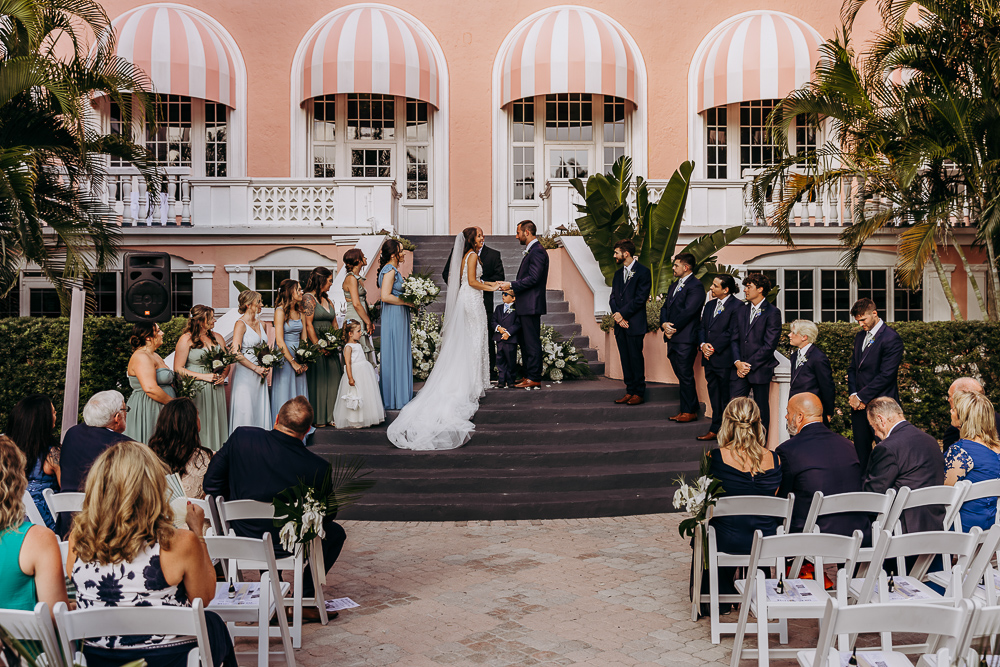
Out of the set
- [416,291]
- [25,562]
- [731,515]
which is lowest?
[731,515]

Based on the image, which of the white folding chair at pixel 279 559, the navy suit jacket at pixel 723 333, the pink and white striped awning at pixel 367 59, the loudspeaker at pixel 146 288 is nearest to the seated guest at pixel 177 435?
the white folding chair at pixel 279 559

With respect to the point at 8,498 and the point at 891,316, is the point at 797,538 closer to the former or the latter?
the point at 8,498

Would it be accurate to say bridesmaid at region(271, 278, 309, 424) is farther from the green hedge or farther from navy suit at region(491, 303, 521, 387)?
the green hedge

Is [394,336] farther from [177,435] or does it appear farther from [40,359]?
[40,359]

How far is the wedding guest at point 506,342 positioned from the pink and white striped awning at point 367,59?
850 centimetres

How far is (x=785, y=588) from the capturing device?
4809 mm

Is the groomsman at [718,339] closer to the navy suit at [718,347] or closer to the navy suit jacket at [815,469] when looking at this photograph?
the navy suit at [718,347]

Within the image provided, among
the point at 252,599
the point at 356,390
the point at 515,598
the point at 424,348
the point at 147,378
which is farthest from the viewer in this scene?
the point at 424,348

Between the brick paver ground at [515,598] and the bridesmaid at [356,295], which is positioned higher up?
the bridesmaid at [356,295]

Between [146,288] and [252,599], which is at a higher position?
[146,288]

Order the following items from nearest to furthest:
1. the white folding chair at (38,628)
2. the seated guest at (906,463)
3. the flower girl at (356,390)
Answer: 1. the white folding chair at (38,628)
2. the seated guest at (906,463)
3. the flower girl at (356,390)

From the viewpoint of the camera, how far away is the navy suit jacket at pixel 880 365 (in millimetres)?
8086

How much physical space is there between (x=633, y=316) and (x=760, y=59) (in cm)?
975

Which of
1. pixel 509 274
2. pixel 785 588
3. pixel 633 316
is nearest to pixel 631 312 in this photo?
pixel 633 316
